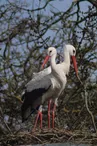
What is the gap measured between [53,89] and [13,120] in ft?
4.36

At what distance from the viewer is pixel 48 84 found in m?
8.64

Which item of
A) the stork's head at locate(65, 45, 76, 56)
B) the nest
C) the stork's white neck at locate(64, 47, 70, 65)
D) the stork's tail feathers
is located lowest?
the nest

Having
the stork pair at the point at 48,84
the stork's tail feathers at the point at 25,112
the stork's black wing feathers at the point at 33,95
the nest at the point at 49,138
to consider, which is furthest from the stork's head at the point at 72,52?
the nest at the point at 49,138

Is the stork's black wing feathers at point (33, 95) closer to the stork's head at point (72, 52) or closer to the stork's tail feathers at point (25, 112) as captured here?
the stork's tail feathers at point (25, 112)

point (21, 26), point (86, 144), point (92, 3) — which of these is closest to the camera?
point (86, 144)

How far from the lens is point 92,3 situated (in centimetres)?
855

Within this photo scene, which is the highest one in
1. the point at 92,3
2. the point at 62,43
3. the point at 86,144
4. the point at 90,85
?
the point at 92,3

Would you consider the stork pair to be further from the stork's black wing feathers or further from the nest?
the nest

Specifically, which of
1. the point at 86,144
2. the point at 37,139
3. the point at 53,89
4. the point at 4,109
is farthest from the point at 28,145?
the point at 4,109

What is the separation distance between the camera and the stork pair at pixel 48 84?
849cm

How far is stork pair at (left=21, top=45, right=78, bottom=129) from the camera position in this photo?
27.9 feet

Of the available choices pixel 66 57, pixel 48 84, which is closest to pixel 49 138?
pixel 48 84

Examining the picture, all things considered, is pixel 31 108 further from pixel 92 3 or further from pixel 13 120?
pixel 92 3

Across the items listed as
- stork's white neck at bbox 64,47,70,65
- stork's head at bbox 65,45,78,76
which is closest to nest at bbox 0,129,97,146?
stork's head at bbox 65,45,78,76
